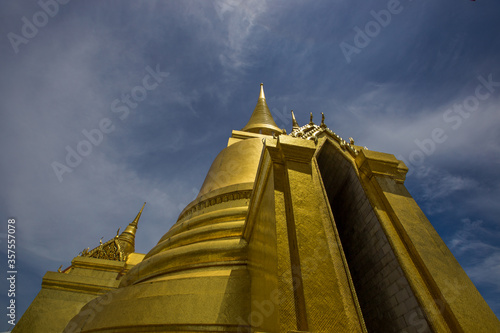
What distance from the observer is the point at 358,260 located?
461 cm

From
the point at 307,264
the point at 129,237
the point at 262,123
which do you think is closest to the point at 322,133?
the point at 307,264

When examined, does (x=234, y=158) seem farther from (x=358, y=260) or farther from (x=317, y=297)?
(x=317, y=297)

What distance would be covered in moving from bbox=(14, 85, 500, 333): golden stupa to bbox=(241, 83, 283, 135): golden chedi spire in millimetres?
7019

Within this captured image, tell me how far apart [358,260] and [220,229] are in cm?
275

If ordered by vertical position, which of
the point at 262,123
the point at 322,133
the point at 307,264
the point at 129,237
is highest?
the point at 262,123

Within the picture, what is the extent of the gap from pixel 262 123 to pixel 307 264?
1122 cm

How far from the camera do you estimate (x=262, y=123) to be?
13.3m

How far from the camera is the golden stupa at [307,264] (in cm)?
253

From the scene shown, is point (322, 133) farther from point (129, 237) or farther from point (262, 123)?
point (129, 237)

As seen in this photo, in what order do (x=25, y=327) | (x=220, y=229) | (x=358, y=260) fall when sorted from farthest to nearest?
(x=25, y=327) < (x=220, y=229) < (x=358, y=260)

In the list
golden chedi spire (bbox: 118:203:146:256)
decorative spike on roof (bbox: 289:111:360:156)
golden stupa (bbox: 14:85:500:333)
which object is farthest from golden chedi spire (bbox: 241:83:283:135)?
golden chedi spire (bbox: 118:203:146:256)

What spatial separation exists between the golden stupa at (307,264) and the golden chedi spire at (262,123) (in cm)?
702

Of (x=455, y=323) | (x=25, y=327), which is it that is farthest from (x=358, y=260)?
(x=25, y=327)

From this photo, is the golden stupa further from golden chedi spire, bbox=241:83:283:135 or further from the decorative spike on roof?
golden chedi spire, bbox=241:83:283:135
